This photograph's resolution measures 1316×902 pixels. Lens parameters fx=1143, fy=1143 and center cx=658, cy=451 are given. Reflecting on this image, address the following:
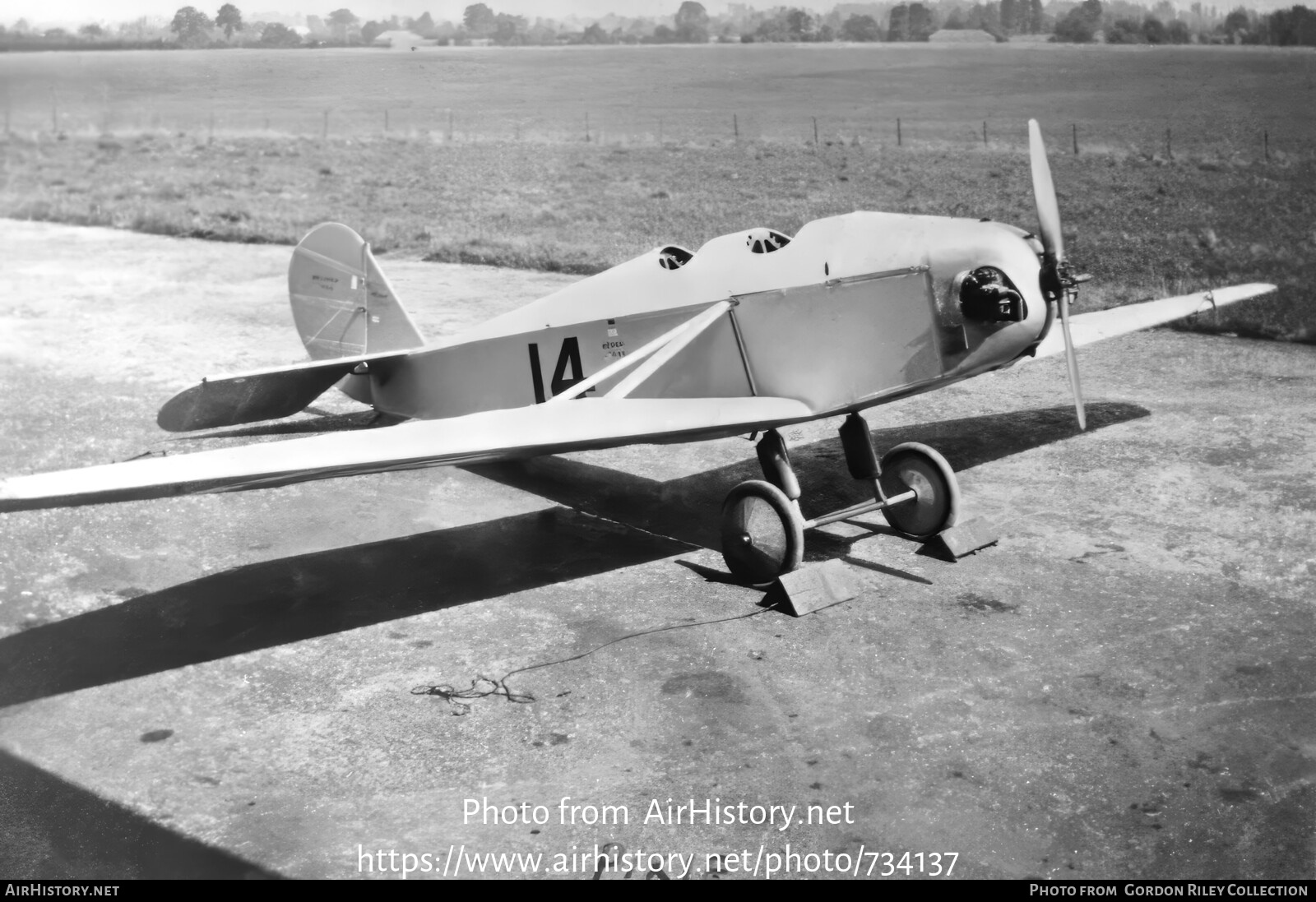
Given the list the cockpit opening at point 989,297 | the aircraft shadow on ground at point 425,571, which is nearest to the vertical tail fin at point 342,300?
the aircraft shadow on ground at point 425,571

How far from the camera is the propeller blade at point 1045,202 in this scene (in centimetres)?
696

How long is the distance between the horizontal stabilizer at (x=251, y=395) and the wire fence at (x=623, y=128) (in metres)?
17.8

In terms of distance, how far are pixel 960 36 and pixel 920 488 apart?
23969 millimetres

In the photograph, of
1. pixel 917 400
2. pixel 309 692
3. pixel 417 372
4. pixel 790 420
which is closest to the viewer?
pixel 309 692

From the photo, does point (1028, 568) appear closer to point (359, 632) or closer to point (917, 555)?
point (917, 555)

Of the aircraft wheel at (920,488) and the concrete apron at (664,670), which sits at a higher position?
the aircraft wheel at (920,488)

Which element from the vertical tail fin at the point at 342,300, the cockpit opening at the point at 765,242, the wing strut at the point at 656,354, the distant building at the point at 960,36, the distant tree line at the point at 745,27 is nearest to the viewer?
the wing strut at the point at 656,354

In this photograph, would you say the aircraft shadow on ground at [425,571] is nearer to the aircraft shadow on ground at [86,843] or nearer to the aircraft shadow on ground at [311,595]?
the aircraft shadow on ground at [311,595]

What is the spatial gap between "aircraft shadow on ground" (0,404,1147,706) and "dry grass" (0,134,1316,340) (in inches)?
322

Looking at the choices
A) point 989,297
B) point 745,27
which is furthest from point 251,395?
point 745,27

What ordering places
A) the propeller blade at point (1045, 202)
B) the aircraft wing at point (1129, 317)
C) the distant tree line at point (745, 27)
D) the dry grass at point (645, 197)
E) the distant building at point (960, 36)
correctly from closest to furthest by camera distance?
the propeller blade at point (1045, 202) < the aircraft wing at point (1129, 317) < the dry grass at point (645, 197) < the distant tree line at point (745, 27) < the distant building at point (960, 36)

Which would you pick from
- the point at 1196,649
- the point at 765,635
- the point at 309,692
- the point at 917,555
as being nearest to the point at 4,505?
the point at 309,692

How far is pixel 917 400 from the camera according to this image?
11719 millimetres

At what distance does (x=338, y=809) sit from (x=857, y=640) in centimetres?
302
